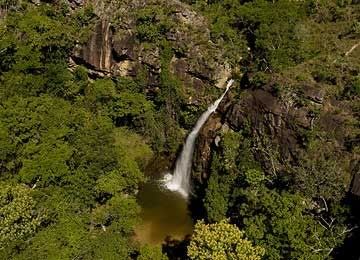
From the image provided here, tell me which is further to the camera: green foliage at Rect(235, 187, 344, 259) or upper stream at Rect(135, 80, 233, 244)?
upper stream at Rect(135, 80, 233, 244)

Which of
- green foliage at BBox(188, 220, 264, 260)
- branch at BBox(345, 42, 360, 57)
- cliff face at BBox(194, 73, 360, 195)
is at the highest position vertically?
branch at BBox(345, 42, 360, 57)

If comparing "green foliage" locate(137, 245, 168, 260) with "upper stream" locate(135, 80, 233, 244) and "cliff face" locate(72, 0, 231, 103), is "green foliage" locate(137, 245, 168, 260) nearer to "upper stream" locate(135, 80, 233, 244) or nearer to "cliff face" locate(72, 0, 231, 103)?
"upper stream" locate(135, 80, 233, 244)

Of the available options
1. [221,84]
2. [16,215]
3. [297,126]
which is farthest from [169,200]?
[16,215]

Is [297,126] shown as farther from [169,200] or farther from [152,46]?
[152,46]

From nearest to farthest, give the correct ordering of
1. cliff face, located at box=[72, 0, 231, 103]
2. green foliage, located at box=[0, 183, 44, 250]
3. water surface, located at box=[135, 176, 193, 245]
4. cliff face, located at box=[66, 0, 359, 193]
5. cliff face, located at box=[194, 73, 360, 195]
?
green foliage, located at box=[0, 183, 44, 250] < cliff face, located at box=[194, 73, 360, 195] < cliff face, located at box=[66, 0, 359, 193] < water surface, located at box=[135, 176, 193, 245] < cliff face, located at box=[72, 0, 231, 103]

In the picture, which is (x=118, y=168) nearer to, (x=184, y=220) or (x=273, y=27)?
(x=184, y=220)

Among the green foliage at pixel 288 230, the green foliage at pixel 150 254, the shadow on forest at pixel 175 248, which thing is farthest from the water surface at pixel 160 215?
the green foliage at pixel 288 230

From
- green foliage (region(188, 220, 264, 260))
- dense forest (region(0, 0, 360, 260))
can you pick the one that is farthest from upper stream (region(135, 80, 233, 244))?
green foliage (region(188, 220, 264, 260))
